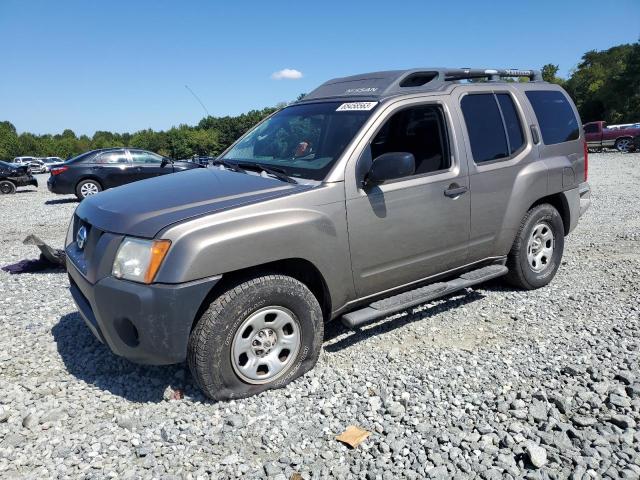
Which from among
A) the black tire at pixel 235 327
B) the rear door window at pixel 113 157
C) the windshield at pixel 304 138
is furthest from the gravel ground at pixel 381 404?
the rear door window at pixel 113 157

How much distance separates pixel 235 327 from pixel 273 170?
4.21ft

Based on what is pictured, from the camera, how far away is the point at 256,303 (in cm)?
307

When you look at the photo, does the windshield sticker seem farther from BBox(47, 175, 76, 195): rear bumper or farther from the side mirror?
BBox(47, 175, 76, 195): rear bumper

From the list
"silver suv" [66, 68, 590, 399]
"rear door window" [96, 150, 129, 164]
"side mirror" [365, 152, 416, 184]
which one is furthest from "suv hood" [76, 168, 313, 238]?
"rear door window" [96, 150, 129, 164]

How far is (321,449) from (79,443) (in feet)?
4.45

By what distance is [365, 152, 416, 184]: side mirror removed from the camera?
11.1 ft

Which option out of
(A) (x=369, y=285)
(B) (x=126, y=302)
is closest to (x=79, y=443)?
(B) (x=126, y=302)

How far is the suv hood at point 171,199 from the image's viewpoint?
2953 mm

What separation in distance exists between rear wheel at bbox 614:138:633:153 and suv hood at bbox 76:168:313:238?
28.6 metres

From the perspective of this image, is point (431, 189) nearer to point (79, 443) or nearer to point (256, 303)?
point (256, 303)

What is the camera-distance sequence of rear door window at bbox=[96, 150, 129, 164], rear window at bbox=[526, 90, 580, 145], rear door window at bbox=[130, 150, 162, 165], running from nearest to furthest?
rear window at bbox=[526, 90, 580, 145], rear door window at bbox=[96, 150, 129, 164], rear door window at bbox=[130, 150, 162, 165]

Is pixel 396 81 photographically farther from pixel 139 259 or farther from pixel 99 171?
pixel 99 171

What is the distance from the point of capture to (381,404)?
3.09m

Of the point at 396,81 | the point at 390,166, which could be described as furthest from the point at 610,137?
the point at 390,166
